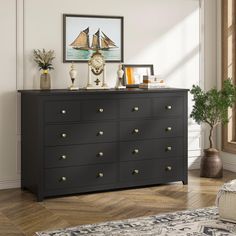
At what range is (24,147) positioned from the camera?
6203mm

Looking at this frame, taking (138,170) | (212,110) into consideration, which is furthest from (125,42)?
(138,170)

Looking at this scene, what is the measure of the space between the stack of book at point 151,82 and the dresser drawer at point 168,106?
299 millimetres

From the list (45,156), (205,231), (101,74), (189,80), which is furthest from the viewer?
(189,80)

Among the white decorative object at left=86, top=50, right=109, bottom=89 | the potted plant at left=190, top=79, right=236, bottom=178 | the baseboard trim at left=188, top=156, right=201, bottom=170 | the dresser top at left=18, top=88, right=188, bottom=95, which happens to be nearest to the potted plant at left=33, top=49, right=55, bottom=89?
the dresser top at left=18, top=88, right=188, bottom=95

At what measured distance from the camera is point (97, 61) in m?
6.47

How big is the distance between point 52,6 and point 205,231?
307 centimetres

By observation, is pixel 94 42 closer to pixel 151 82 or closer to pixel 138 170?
pixel 151 82

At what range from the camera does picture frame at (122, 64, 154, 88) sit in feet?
22.3

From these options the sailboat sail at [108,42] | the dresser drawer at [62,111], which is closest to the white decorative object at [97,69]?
the sailboat sail at [108,42]

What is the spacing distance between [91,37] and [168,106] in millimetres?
1182

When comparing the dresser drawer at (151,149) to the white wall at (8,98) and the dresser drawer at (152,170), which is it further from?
the white wall at (8,98)

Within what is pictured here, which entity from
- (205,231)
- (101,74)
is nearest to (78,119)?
(101,74)

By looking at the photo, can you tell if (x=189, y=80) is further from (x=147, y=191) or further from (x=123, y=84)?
(x=147, y=191)

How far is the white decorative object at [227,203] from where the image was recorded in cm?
477
